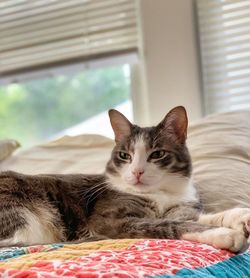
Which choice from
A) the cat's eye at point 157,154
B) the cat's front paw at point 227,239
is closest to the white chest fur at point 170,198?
the cat's eye at point 157,154

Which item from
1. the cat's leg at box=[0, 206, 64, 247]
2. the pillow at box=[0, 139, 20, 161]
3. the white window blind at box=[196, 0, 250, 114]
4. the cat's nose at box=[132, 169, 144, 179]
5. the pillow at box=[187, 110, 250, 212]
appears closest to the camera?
the cat's leg at box=[0, 206, 64, 247]

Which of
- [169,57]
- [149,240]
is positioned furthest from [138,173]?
[169,57]

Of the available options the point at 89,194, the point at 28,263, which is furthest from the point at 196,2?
the point at 28,263

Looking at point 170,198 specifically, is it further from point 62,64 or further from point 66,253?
point 62,64

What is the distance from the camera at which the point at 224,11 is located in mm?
2254

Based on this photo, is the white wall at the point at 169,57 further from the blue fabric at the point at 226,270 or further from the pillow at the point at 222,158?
the blue fabric at the point at 226,270

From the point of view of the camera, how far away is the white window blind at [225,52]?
2.23 metres

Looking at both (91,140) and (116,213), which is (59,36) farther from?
(116,213)

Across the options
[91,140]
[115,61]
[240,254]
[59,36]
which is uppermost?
[59,36]

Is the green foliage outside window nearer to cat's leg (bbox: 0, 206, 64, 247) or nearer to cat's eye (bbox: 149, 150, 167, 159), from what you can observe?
cat's eye (bbox: 149, 150, 167, 159)

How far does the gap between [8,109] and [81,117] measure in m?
0.45

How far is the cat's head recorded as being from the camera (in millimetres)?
1487

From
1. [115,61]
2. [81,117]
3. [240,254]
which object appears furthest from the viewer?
[81,117]

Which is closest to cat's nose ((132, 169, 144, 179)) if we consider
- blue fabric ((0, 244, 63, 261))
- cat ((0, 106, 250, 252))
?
cat ((0, 106, 250, 252))
